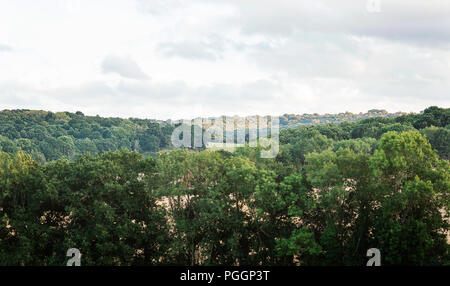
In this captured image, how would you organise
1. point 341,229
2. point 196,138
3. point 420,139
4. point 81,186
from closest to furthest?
point 420,139 < point 341,229 < point 81,186 < point 196,138

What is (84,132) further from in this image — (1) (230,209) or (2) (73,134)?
(1) (230,209)

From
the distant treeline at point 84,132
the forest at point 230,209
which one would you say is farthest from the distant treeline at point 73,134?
the forest at point 230,209

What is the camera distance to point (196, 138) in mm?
114438

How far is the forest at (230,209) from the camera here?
2895 cm

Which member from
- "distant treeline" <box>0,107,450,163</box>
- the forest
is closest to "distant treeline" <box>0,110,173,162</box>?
"distant treeline" <box>0,107,450,163</box>

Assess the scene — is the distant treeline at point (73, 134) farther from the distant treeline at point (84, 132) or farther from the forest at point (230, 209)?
Result: the forest at point (230, 209)

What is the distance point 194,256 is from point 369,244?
524 inches

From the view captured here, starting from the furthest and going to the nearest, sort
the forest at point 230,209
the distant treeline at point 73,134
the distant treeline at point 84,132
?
1. the distant treeline at point 73,134
2. the distant treeline at point 84,132
3. the forest at point 230,209

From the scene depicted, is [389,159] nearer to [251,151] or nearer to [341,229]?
[341,229]

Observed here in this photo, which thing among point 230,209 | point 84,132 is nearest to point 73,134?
point 84,132

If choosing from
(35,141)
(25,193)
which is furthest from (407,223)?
(35,141)

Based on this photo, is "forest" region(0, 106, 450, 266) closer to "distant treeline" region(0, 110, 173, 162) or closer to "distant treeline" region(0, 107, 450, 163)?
"distant treeline" region(0, 107, 450, 163)

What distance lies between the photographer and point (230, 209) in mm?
32906

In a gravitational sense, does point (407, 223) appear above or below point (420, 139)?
below
